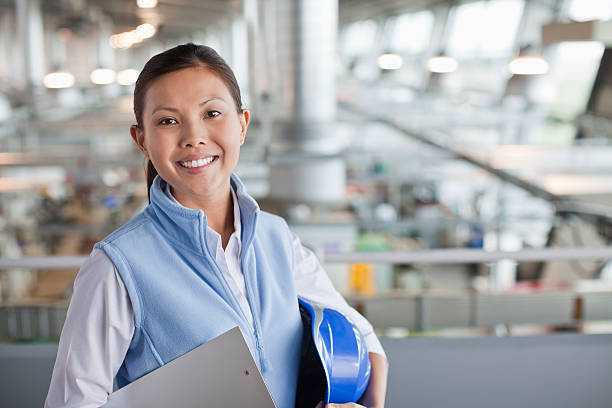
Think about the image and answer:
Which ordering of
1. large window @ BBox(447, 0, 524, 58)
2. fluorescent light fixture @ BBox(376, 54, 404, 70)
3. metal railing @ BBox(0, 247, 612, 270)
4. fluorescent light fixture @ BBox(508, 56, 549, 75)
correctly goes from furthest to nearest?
fluorescent light fixture @ BBox(376, 54, 404, 70) → large window @ BBox(447, 0, 524, 58) → fluorescent light fixture @ BBox(508, 56, 549, 75) → metal railing @ BBox(0, 247, 612, 270)

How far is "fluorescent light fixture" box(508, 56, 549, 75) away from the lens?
6.06 meters

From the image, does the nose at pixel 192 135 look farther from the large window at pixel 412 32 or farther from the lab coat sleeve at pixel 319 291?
the large window at pixel 412 32

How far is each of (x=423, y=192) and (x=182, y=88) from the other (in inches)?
322

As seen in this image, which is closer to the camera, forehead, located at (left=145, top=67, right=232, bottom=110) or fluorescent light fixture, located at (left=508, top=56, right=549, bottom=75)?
forehead, located at (left=145, top=67, right=232, bottom=110)

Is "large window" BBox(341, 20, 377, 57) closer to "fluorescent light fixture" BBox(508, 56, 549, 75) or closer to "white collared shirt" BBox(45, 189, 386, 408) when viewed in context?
"fluorescent light fixture" BBox(508, 56, 549, 75)

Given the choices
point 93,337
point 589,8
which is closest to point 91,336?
point 93,337

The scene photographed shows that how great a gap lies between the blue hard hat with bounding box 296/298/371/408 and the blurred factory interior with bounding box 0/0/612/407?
645 mm

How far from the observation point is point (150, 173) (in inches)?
41.7

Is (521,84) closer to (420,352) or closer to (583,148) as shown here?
(583,148)

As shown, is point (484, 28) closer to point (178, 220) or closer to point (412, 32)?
point (412, 32)

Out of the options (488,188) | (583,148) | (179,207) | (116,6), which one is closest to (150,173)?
(179,207)

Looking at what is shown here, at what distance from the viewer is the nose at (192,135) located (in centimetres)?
92

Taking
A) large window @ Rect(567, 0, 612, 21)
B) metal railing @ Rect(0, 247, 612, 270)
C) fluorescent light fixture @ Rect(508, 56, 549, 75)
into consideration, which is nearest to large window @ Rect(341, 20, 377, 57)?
large window @ Rect(567, 0, 612, 21)

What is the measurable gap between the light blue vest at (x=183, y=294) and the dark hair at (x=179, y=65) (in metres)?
0.14
